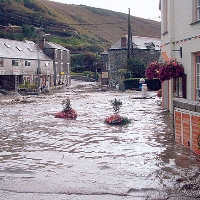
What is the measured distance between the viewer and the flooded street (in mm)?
7527

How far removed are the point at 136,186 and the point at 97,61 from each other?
9420 centimetres

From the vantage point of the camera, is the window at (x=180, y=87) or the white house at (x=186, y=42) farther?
the window at (x=180, y=87)

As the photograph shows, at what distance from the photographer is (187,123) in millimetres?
10852

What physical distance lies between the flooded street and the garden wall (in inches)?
10.3


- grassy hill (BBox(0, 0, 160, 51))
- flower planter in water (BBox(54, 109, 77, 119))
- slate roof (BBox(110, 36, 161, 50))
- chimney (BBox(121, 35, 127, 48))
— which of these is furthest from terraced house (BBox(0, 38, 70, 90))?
grassy hill (BBox(0, 0, 160, 51))

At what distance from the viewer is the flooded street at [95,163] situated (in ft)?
24.7

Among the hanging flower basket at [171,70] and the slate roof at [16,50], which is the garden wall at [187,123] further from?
the slate roof at [16,50]

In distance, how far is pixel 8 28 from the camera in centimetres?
11619

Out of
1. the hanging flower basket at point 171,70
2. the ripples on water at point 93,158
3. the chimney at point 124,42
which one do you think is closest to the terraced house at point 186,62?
the hanging flower basket at point 171,70

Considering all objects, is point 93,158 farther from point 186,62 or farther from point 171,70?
point 171,70

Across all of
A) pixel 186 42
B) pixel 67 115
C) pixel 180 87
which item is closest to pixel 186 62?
pixel 186 42

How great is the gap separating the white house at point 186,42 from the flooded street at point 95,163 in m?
1.96

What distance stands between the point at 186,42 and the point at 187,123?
5.87 meters

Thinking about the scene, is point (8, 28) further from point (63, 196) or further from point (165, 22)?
point (63, 196)
